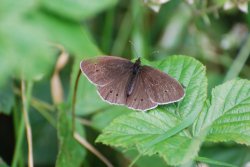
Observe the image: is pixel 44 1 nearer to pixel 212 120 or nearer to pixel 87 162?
pixel 212 120

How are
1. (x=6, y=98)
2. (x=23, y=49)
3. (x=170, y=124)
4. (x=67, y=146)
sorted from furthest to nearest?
(x=6, y=98) < (x=67, y=146) < (x=170, y=124) < (x=23, y=49)

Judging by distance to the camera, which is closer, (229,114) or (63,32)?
(63,32)

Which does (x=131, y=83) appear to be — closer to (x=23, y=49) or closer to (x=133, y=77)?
(x=133, y=77)

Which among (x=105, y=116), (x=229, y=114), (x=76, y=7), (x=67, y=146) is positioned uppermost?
(x=76, y=7)

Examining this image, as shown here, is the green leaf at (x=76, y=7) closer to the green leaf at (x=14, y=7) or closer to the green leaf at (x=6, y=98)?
the green leaf at (x=14, y=7)

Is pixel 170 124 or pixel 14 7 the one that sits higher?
pixel 14 7

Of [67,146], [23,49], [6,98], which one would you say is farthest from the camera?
[6,98]

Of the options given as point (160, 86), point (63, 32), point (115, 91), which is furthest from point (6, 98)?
point (63, 32)

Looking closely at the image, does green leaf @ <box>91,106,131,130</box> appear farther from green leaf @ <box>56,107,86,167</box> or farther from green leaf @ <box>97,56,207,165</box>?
green leaf @ <box>97,56,207,165</box>

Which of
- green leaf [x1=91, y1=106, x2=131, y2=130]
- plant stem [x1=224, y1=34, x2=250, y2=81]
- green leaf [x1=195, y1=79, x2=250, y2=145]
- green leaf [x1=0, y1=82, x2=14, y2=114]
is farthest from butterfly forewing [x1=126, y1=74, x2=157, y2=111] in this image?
green leaf [x1=0, y1=82, x2=14, y2=114]
